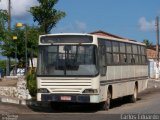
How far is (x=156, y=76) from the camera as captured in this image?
65188 mm

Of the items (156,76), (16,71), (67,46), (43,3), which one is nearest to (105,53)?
Result: (67,46)

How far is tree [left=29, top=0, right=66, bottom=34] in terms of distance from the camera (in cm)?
4341

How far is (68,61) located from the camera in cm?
1991

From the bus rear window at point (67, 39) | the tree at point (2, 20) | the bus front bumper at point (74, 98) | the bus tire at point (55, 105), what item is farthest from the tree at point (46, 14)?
the bus front bumper at point (74, 98)

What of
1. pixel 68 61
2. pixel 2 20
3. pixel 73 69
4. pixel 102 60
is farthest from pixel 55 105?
pixel 2 20

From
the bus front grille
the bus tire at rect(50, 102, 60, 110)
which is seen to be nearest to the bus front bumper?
the bus front grille

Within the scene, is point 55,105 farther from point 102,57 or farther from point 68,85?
point 102,57

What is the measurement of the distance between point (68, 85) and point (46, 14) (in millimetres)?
24787

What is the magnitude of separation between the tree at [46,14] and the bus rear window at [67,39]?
22737 millimetres

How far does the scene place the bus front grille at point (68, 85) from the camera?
19688 millimetres

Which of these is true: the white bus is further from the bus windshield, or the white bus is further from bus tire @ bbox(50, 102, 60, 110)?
bus tire @ bbox(50, 102, 60, 110)

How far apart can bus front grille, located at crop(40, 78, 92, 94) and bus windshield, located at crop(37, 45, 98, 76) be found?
23 cm

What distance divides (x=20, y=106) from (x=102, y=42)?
14.8 feet

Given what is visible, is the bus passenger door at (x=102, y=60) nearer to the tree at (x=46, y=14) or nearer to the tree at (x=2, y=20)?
the tree at (x=2, y=20)
